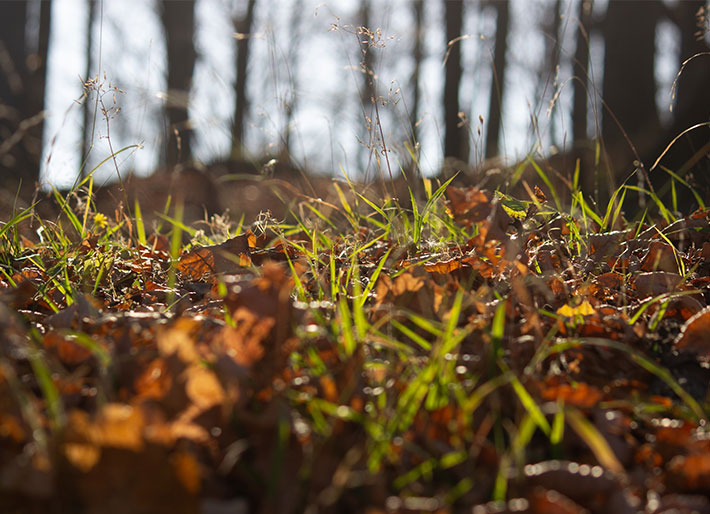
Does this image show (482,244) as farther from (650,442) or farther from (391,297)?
(650,442)

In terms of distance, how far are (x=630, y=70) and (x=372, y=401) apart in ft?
20.4

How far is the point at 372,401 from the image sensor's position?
105 cm

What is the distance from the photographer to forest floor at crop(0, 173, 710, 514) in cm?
75

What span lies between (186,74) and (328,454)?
9.57 metres

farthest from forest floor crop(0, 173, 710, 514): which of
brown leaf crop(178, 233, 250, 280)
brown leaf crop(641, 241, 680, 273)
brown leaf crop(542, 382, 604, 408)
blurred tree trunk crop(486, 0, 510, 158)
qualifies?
blurred tree trunk crop(486, 0, 510, 158)

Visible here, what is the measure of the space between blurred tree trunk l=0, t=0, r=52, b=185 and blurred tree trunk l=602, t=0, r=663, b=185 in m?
7.23

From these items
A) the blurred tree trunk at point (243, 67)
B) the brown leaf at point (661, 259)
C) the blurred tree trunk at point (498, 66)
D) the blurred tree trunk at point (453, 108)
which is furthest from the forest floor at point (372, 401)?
Answer: the blurred tree trunk at point (243, 67)

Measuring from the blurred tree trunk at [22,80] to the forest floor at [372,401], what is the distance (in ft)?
24.3

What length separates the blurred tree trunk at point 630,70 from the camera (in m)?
5.88

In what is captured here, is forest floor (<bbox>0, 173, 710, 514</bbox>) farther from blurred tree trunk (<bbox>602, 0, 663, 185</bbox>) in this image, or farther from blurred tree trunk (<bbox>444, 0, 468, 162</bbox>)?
blurred tree trunk (<bbox>444, 0, 468, 162</bbox>)

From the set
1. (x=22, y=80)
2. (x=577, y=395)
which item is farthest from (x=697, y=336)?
(x=22, y=80)

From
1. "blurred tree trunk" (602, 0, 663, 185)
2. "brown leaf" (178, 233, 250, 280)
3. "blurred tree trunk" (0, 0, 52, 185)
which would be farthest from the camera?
"blurred tree trunk" (0, 0, 52, 185)

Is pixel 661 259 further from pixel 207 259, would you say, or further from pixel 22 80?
pixel 22 80

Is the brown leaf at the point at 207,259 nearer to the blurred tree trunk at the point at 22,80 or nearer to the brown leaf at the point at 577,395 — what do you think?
the brown leaf at the point at 577,395
